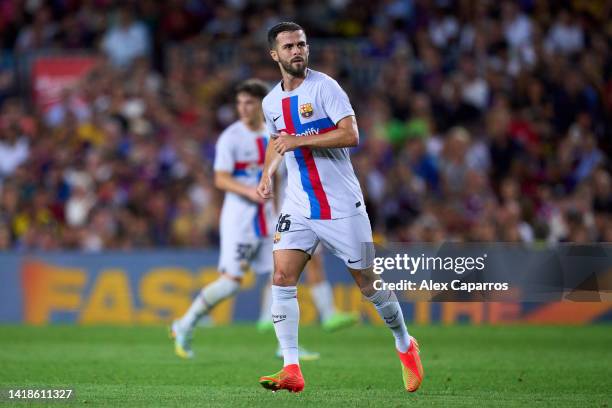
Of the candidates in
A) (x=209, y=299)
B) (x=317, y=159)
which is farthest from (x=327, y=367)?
(x=317, y=159)

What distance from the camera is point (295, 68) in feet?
27.0

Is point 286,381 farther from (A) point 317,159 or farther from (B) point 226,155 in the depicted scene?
(B) point 226,155

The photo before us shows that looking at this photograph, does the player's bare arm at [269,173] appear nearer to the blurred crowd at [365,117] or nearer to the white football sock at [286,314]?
the white football sock at [286,314]

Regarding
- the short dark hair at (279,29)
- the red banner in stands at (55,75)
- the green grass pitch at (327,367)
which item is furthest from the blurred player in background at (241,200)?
the red banner in stands at (55,75)

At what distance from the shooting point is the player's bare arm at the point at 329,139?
8.01 meters

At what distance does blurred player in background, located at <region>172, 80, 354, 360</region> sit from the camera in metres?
11.5

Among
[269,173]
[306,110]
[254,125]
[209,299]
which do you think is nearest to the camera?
[306,110]

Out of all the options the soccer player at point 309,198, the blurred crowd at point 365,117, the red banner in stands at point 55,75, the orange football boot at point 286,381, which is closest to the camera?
the orange football boot at point 286,381

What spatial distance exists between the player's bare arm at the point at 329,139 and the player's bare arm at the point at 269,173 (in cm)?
32

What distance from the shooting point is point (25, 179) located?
725 inches

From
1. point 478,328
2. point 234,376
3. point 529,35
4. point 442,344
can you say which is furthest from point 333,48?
point 234,376

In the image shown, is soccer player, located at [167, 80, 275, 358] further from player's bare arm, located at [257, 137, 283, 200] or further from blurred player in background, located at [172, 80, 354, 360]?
player's bare arm, located at [257, 137, 283, 200]

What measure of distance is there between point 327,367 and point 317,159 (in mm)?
2702

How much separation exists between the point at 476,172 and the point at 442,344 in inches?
196
